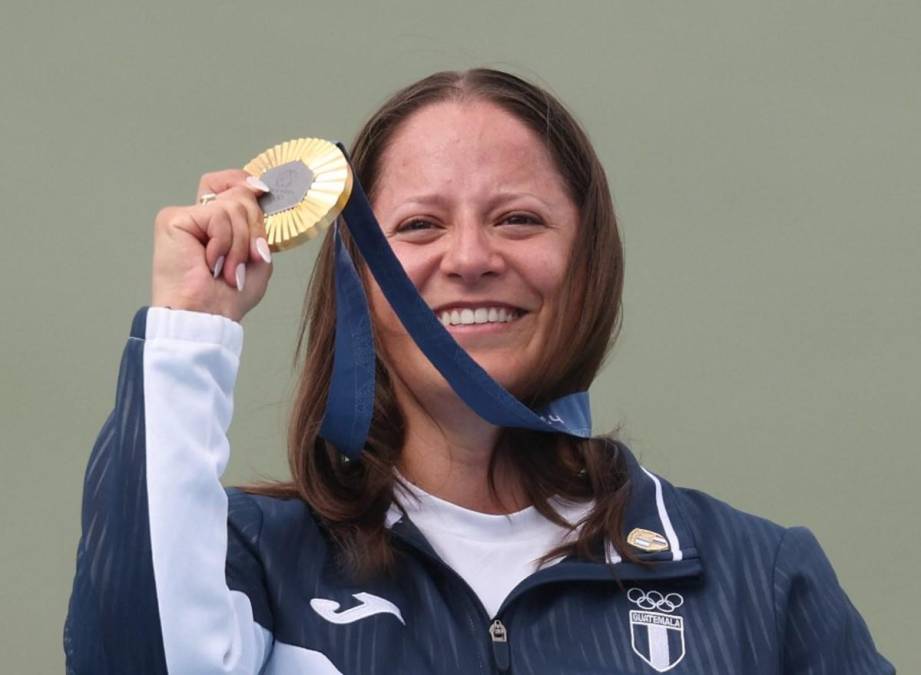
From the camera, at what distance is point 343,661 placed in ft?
7.11

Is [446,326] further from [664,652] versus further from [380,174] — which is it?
[664,652]

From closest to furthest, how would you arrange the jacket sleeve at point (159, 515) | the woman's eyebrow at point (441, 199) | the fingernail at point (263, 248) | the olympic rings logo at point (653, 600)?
the jacket sleeve at point (159, 515) < the fingernail at point (263, 248) < the olympic rings logo at point (653, 600) < the woman's eyebrow at point (441, 199)

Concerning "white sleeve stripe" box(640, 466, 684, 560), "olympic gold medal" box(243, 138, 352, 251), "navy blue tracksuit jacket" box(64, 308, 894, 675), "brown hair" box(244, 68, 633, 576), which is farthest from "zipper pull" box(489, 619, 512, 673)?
"olympic gold medal" box(243, 138, 352, 251)

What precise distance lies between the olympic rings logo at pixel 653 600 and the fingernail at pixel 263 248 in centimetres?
60

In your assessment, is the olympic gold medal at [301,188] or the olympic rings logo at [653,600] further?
the olympic rings logo at [653,600]

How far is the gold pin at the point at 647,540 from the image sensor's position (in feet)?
7.63

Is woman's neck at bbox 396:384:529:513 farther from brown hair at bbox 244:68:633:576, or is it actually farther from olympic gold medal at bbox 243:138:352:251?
olympic gold medal at bbox 243:138:352:251

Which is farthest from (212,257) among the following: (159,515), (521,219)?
(521,219)

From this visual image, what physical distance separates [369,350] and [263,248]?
1.00ft

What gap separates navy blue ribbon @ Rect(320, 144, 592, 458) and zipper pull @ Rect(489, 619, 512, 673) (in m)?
0.25

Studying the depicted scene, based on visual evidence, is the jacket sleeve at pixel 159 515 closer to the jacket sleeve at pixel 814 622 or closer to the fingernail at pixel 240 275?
the fingernail at pixel 240 275

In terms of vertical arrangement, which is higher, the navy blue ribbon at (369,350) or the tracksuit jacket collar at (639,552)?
the navy blue ribbon at (369,350)

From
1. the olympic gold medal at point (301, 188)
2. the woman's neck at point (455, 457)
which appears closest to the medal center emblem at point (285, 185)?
the olympic gold medal at point (301, 188)

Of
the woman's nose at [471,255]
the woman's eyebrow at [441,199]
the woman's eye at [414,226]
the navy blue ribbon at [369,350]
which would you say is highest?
the woman's eyebrow at [441,199]
